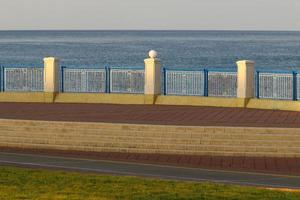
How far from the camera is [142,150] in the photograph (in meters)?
22.8

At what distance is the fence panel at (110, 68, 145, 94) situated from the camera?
105ft

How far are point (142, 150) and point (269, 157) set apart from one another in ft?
9.90

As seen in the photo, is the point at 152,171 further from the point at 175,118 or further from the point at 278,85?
the point at 278,85

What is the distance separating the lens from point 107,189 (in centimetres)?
1530

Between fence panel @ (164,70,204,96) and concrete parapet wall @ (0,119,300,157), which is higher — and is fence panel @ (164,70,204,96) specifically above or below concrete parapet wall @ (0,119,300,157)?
above

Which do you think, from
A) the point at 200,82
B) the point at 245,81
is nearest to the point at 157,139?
the point at 245,81

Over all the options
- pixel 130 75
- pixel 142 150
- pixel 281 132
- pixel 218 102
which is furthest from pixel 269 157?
pixel 130 75

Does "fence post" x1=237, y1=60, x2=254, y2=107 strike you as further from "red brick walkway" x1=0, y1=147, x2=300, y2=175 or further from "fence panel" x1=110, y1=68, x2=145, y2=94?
"red brick walkway" x1=0, y1=147, x2=300, y2=175

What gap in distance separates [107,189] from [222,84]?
16.0 meters

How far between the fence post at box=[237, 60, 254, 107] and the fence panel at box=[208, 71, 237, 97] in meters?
0.85

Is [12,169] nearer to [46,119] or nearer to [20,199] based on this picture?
[20,199]

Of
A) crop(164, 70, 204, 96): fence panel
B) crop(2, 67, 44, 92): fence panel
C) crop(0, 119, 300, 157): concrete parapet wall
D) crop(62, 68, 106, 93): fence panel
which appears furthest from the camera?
crop(2, 67, 44, 92): fence panel

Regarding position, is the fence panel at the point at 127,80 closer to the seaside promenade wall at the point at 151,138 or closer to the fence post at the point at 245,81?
the fence post at the point at 245,81

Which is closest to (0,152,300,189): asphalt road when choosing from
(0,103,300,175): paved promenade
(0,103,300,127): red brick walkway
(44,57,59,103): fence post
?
(0,103,300,175): paved promenade
